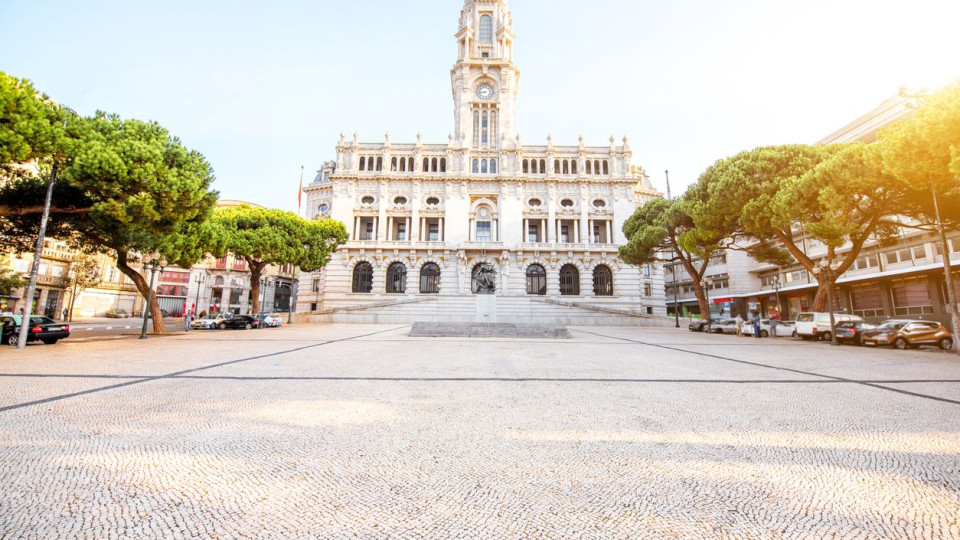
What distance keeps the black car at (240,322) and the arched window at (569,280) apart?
27.1m

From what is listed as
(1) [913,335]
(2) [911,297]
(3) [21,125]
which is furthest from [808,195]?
(3) [21,125]

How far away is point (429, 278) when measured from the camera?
1549 inches

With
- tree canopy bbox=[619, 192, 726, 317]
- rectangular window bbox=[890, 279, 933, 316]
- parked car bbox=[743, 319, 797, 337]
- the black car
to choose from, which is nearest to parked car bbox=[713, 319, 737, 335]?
tree canopy bbox=[619, 192, 726, 317]

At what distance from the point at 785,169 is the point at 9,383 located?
24394 mm

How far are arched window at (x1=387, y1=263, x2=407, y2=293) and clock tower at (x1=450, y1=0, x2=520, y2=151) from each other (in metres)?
15.7

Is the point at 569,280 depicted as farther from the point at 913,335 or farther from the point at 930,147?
the point at 930,147

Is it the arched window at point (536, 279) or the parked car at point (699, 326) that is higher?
the arched window at point (536, 279)

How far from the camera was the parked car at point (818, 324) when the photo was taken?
18306 millimetres

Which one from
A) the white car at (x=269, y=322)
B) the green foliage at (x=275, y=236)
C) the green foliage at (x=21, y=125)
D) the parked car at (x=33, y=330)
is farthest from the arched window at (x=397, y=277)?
the green foliage at (x=21, y=125)

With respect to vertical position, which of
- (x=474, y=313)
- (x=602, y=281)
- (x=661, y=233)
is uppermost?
(x=661, y=233)

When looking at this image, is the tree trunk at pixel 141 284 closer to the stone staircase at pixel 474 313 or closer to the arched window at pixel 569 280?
the stone staircase at pixel 474 313

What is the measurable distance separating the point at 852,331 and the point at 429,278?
31.1 meters

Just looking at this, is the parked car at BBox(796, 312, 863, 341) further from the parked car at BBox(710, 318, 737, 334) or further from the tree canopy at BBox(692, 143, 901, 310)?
the parked car at BBox(710, 318, 737, 334)

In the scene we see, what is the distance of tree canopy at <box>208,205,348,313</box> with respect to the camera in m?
26.1
